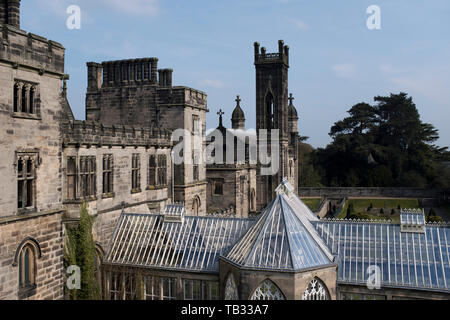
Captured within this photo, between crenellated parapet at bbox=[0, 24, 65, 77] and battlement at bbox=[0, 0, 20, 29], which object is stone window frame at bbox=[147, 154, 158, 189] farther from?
battlement at bbox=[0, 0, 20, 29]

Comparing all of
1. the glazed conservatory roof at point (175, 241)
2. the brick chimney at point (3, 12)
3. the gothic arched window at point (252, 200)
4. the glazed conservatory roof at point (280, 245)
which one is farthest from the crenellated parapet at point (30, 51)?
the gothic arched window at point (252, 200)

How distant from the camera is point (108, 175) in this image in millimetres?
21062

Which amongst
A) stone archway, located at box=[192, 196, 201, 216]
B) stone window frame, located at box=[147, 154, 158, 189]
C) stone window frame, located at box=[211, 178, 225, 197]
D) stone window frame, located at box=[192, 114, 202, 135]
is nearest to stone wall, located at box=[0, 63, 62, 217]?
stone window frame, located at box=[147, 154, 158, 189]

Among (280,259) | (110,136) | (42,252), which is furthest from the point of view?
(110,136)

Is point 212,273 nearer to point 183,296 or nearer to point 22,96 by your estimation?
point 183,296

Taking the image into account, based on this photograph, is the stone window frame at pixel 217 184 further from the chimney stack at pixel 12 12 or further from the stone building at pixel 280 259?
the chimney stack at pixel 12 12

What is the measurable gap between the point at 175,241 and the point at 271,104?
34.7m

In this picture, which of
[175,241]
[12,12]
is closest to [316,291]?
[175,241]

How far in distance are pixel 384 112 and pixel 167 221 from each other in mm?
67905

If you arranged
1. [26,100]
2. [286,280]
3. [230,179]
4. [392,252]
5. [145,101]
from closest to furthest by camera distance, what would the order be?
[286,280]
[26,100]
[392,252]
[145,101]
[230,179]

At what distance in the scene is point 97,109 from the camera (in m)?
29.5

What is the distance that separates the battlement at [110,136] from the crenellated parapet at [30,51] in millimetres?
2554

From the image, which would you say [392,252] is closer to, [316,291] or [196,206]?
[316,291]

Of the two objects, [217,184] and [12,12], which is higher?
[12,12]
